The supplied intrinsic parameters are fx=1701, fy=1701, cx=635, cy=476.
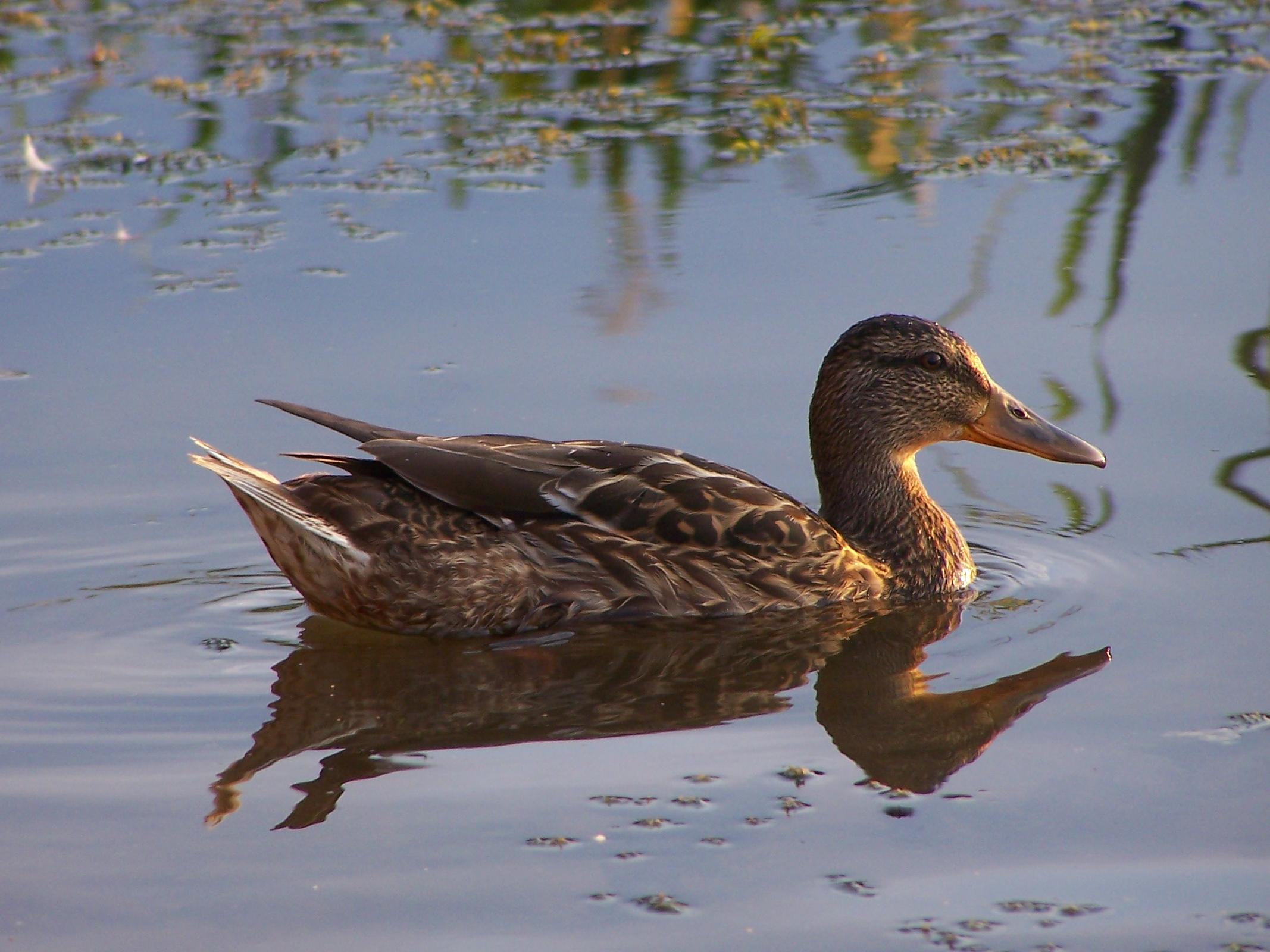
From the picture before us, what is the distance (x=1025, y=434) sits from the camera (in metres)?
6.20

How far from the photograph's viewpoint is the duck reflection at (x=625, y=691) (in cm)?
464

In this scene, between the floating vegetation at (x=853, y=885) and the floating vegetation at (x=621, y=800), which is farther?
the floating vegetation at (x=621, y=800)

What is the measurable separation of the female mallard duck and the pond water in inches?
6.3

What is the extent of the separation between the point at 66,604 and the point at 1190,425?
4.13 meters

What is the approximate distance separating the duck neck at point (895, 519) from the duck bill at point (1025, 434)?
0.31 metres

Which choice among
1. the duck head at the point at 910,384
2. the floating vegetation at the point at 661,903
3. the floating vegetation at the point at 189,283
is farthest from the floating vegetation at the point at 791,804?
the floating vegetation at the point at 189,283

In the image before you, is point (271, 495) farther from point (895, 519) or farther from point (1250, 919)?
point (1250, 919)

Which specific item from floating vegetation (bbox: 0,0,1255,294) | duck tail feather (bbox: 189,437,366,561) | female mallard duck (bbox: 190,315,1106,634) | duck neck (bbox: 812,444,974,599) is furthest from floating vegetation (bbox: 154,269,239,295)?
duck neck (bbox: 812,444,974,599)

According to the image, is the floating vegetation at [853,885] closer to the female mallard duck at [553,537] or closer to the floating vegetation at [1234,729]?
the floating vegetation at [1234,729]

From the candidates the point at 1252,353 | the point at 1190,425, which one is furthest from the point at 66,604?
the point at 1252,353

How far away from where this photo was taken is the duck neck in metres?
5.99

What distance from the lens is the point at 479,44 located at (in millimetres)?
11430

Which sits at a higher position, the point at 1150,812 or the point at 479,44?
the point at 479,44

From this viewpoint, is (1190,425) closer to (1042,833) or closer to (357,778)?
(1042,833)
